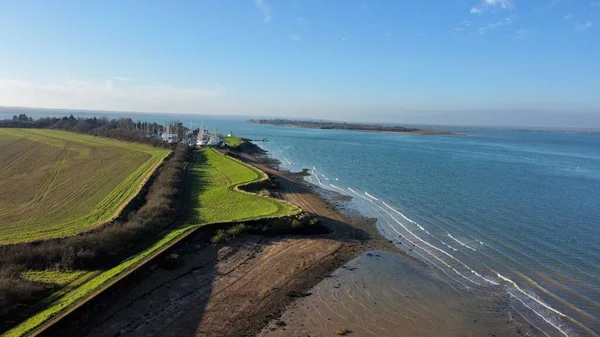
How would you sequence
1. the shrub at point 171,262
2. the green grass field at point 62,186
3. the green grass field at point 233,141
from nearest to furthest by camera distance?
1. the shrub at point 171,262
2. the green grass field at point 62,186
3. the green grass field at point 233,141

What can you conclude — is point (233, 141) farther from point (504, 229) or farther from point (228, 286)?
point (228, 286)

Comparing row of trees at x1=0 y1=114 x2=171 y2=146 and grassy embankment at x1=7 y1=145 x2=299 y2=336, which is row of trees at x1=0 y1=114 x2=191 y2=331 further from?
row of trees at x1=0 y1=114 x2=171 y2=146

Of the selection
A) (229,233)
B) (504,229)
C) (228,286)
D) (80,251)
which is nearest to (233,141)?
(504,229)

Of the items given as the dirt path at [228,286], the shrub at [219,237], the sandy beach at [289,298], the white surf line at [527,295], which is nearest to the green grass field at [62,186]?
the shrub at [219,237]

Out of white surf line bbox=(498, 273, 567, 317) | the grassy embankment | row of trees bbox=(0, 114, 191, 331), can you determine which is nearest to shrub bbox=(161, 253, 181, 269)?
the grassy embankment

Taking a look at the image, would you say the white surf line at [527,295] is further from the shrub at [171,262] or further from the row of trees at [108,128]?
the row of trees at [108,128]

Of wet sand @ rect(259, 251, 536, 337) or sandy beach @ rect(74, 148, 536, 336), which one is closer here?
sandy beach @ rect(74, 148, 536, 336)
